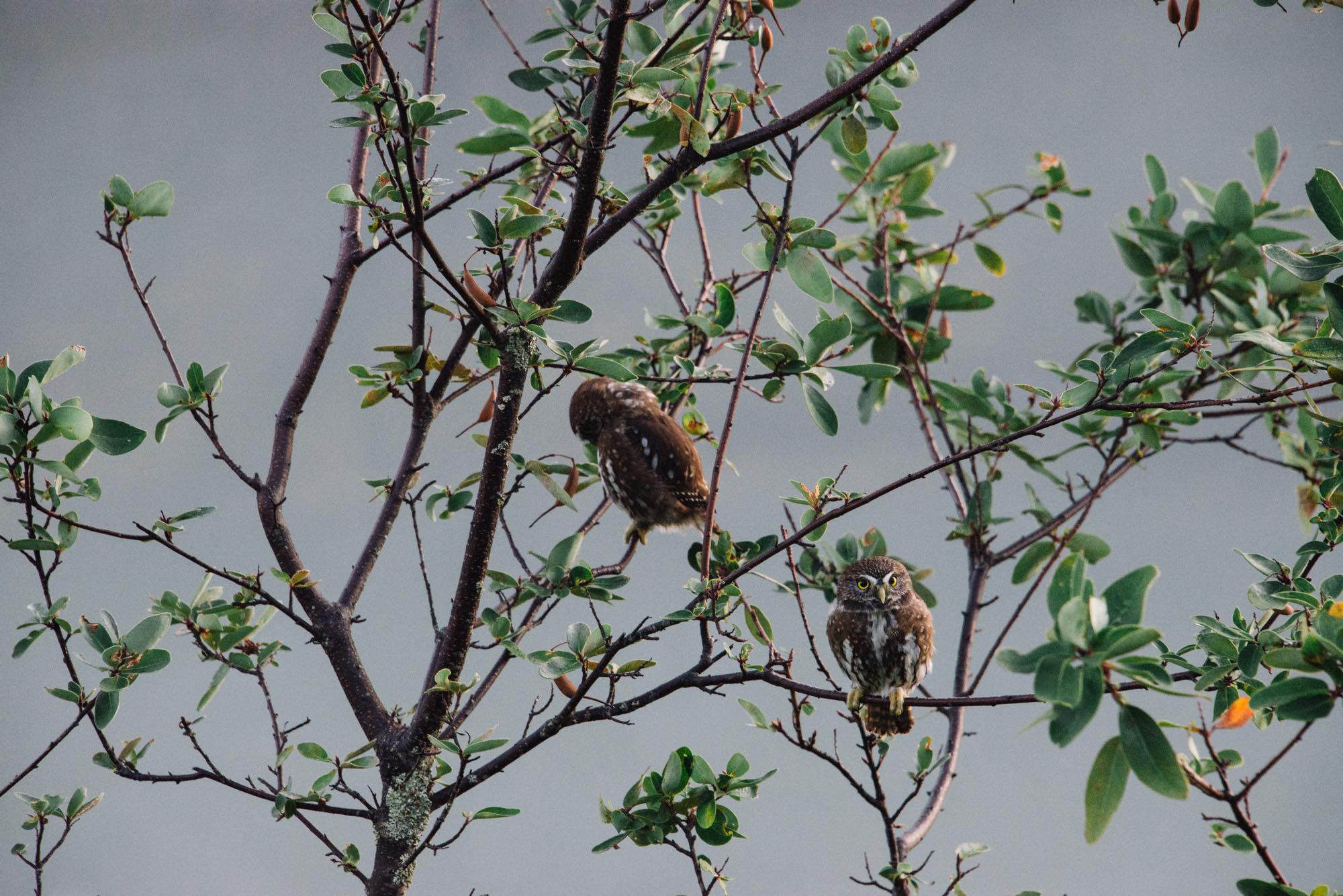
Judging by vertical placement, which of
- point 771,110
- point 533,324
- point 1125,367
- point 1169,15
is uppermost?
point 771,110

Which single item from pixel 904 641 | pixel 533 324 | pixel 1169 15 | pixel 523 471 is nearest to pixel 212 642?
pixel 523 471

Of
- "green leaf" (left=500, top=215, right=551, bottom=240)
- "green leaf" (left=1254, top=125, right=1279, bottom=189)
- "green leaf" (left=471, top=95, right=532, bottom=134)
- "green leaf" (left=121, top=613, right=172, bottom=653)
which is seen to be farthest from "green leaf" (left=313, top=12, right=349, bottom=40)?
"green leaf" (left=1254, top=125, right=1279, bottom=189)

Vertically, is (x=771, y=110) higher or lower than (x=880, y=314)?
lower

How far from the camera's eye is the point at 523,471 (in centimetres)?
166

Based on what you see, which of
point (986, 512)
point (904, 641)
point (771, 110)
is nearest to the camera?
point (771, 110)

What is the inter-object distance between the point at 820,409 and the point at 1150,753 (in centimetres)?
68

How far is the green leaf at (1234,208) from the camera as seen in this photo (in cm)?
212

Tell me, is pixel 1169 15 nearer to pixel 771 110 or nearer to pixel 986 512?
pixel 771 110

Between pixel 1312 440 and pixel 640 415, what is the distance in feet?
4.31

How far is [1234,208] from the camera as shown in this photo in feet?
7.00

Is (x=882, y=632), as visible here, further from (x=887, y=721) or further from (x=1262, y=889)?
(x=1262, y=889)

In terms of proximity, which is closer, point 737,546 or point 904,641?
point 737,546

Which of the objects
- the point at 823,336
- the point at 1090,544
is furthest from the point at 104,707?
the point at 1090,544

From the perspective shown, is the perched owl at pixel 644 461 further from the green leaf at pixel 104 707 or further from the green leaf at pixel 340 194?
the green leaf at pixel 104 707
